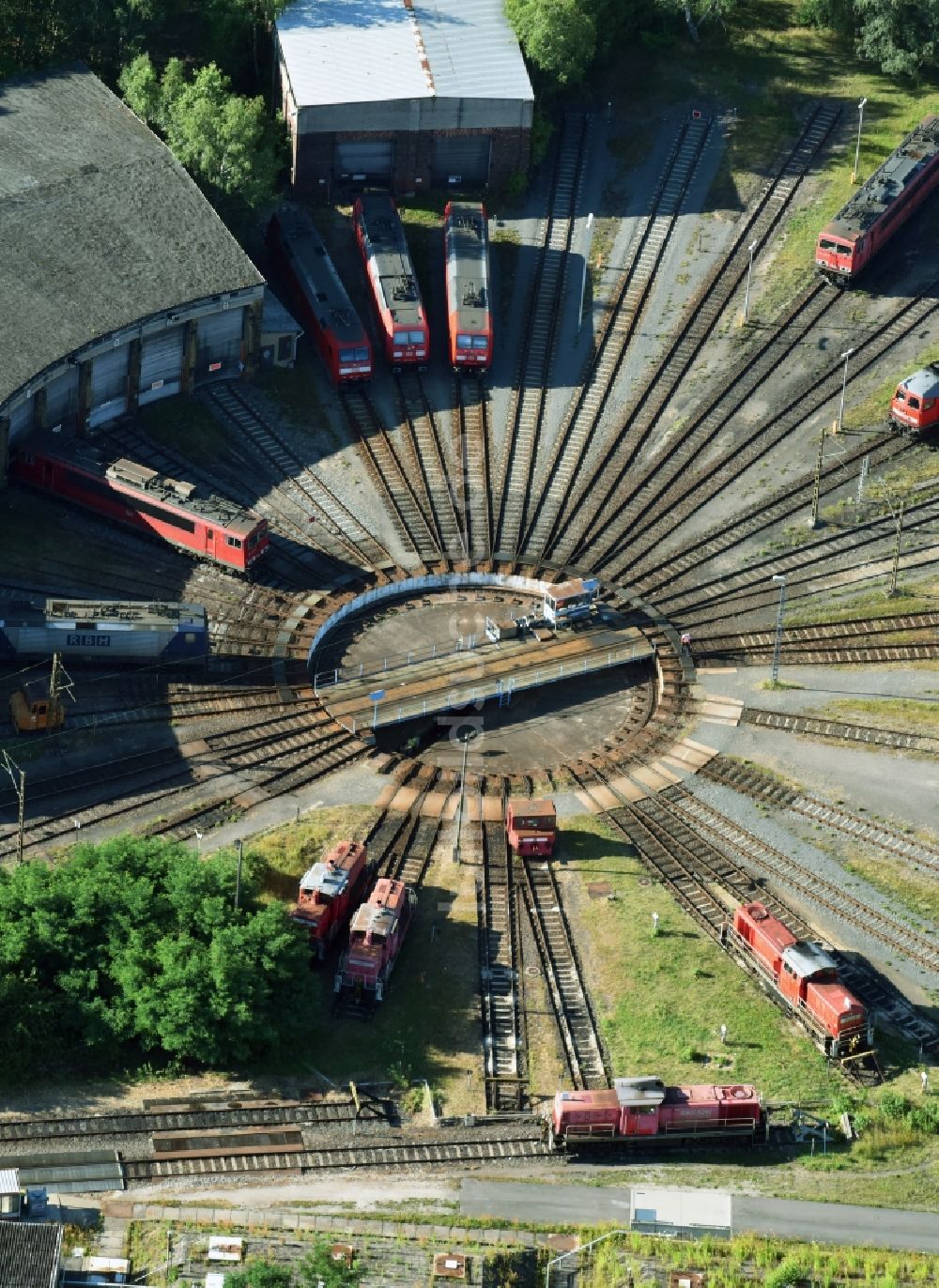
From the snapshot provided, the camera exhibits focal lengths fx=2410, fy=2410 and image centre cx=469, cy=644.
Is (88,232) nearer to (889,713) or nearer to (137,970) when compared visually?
(889,713)

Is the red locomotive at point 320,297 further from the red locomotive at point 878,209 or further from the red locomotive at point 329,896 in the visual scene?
the red locomotive at point 329,896

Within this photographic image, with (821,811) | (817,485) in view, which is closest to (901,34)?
(817,485)

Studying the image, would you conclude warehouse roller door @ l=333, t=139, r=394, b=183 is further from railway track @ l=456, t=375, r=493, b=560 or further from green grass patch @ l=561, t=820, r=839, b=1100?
green grass patch @ l=561, t=820, r=839, b=1100

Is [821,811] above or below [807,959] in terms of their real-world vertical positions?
above

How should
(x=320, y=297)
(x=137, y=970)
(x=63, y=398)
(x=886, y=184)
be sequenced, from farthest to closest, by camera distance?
1. (x=886, y=184)
2. (x=320, y=297)
3. (x=63, y=398)
4. (x=137, y=970)

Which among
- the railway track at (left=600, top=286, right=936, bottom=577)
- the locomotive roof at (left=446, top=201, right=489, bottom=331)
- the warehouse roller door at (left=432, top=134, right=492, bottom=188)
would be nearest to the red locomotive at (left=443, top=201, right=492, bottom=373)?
the locomotive roof at (left=446, top=201, right=489, bottom=331)

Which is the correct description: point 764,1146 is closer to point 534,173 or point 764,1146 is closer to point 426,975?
point 426,975
